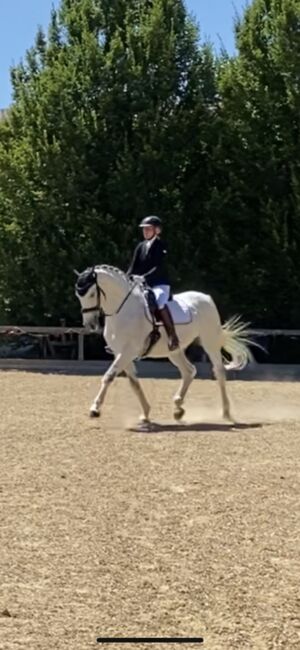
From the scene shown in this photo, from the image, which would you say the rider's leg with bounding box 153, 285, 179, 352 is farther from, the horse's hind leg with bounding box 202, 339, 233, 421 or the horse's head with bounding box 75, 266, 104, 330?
the horse's hind leg with bounding box 202, 339, 233, 421

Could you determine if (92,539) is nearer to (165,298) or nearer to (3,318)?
(165,298)

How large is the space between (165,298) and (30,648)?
8496 mm

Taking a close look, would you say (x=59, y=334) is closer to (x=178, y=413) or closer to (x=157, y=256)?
(x=178, y=413)

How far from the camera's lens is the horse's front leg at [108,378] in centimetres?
1259

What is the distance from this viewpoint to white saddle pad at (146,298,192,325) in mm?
13281

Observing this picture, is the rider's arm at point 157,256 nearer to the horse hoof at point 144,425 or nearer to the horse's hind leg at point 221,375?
the horse's hind leg at point 221,375

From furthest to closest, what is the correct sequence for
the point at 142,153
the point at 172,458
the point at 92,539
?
1. the point at 142,153
2. the point at 172,458
3. the point at 92,539

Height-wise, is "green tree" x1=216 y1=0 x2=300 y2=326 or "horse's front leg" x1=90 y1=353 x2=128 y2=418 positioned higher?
"green tree" x1=216 y1=0 x2=300 y2=326

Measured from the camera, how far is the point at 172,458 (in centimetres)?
1010

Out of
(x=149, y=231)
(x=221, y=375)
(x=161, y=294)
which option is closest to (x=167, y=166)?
(x=221, y=375)

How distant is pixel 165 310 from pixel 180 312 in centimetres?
31

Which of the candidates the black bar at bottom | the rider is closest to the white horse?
the rider

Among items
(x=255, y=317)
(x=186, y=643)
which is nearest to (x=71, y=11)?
(x=255, y=317)

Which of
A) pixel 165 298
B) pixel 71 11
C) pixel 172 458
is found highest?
pixel 71 11
